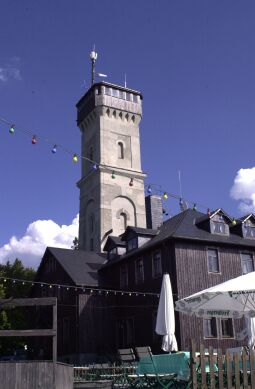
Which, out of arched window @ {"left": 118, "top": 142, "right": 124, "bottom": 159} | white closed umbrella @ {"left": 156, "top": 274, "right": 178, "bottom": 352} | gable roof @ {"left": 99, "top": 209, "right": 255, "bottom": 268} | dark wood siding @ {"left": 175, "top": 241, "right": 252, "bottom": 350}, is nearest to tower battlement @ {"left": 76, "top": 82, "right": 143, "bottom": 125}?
arched window @ {"left": 118, "top": 142, "right": 124, "bottom": 159}

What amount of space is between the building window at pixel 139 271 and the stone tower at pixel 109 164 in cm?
1175

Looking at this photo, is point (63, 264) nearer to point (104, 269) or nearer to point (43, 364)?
point (104, 269)

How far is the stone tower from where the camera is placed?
4216 cm

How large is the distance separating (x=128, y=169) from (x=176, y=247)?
19.9 m

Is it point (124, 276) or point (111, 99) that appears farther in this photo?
point (111, 99)

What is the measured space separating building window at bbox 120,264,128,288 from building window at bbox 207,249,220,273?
563 centimetres

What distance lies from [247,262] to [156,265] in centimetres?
516

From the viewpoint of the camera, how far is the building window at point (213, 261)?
2628 centimetres

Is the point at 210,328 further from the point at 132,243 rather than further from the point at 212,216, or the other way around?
the point at 132,243

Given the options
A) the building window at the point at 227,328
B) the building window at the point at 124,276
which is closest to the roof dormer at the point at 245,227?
the building window at the point at 227,328

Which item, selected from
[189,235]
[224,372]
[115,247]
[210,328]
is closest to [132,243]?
[115,247]

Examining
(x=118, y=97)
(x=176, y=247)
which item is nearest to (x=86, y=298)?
(x=176, y=247)

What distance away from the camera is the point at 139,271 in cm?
2830

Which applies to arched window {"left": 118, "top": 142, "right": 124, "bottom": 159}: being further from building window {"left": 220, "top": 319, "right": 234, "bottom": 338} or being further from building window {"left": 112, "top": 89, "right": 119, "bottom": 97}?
building window {"left": 220, "top": 319, "right": 234, "bottom": 338}
